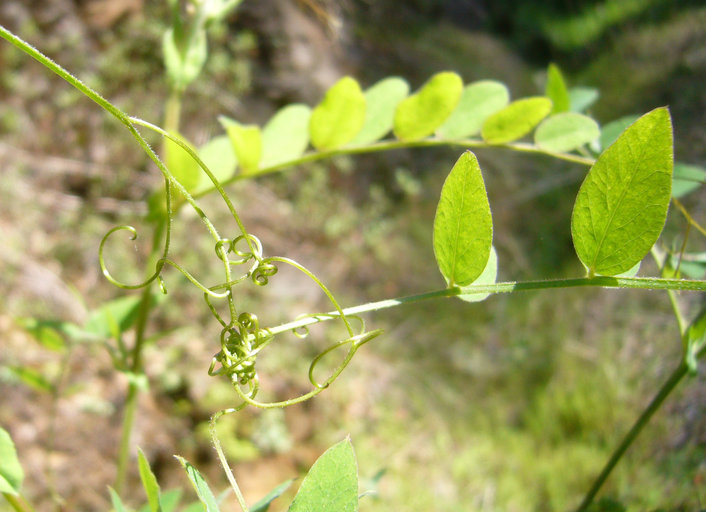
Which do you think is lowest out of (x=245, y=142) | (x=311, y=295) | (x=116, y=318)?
(x=311, y=295)

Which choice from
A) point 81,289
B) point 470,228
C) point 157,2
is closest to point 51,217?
point 81,289

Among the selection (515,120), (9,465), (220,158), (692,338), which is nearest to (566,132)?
(515,120)

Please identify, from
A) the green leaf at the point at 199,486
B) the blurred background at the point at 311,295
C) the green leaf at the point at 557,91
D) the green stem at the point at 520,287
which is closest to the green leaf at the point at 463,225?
the green stem at the point at 520,287

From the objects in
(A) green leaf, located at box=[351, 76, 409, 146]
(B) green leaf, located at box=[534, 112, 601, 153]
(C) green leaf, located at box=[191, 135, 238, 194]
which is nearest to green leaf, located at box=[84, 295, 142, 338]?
(C) green leaf, located at box=[191, 135, 238, 194]

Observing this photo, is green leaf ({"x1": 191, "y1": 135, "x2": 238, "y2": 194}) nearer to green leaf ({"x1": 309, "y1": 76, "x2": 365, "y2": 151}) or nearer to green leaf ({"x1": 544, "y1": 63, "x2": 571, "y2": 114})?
green leaf ({"x1": 309, "y1": 76, "x2": 365, "y2": 151})

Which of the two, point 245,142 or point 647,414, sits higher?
point 245,142

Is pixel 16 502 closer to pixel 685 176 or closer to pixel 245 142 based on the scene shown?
pixel 245 142

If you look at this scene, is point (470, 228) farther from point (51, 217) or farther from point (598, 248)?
point (51, 217)
